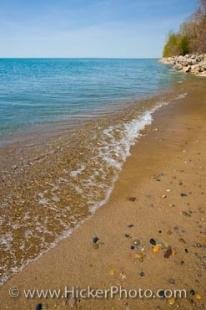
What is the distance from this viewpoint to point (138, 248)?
14.8 feet

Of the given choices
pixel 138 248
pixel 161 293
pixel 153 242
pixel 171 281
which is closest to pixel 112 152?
pixel 153 242

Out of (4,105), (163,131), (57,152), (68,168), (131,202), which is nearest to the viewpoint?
(131,202)

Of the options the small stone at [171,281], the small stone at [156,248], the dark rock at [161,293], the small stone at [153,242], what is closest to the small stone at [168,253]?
the small stone at [156,248]

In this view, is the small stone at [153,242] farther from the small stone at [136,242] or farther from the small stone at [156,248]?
the small stone at [136,242]

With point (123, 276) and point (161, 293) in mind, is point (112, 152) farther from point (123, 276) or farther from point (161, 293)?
point (161, 293)

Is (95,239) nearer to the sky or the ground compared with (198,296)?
nearer to the sky

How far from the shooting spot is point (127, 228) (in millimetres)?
5016

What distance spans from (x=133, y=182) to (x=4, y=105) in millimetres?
13393

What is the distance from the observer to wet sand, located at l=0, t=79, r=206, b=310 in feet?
12.2

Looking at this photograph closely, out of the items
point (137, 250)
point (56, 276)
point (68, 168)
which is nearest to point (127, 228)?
point (137, 250)

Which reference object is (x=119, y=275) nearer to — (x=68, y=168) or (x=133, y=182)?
(x=133, y=182)

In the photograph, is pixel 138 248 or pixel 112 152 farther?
pixel 112 152

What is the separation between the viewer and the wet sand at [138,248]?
147 inches

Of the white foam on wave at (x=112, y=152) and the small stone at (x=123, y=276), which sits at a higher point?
the white foam on wave at (x=112, y=152)
